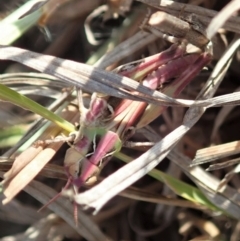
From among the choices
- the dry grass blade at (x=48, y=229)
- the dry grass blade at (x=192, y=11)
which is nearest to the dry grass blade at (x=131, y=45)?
the dry grass blade at (x=192, y=11)

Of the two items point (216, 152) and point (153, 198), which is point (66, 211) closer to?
point (153, 198)

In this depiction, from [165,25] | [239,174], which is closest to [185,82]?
[165,25]

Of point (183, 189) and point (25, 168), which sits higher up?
point (25, 168)

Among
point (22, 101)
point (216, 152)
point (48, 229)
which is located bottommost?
point (48, 229)

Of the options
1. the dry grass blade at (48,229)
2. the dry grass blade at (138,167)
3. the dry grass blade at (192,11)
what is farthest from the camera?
the dry grass blade at (48,229)


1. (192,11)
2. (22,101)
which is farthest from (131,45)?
(22,101)

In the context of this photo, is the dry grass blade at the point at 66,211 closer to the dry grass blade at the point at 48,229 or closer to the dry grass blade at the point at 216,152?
the dry grass blade at the point at 48,229

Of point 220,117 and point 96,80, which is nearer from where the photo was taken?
point 96,80

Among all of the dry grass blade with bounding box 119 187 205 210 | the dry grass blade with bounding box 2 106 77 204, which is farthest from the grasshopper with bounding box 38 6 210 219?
the dry grass blade with bounding box 119 187 205 210

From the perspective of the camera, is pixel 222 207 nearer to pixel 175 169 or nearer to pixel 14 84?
pixel 175 169

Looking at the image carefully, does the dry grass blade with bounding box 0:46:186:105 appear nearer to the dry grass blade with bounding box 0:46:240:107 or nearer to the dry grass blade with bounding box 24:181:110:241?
the dry grass blade with bounding box 0:46:240:107

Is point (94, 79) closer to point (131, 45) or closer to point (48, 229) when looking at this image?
point (131, 45)
